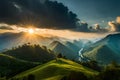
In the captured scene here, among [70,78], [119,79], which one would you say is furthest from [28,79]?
[119,79]

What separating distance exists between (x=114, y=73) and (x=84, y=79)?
86.9 ft

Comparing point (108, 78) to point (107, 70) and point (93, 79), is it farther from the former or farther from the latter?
point (93, 79)

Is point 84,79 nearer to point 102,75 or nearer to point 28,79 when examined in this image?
point 102,75

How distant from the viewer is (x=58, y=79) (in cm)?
18188

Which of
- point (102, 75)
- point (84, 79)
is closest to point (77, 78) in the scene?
point (84, 79)

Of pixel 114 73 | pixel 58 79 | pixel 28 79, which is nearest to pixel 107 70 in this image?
pixel 114 73

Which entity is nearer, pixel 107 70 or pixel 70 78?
pixel 70 78

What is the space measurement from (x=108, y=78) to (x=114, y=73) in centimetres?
513

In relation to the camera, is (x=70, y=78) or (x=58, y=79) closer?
(x=70, y=78)

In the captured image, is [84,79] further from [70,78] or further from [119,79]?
[119,79]

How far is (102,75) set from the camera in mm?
175000

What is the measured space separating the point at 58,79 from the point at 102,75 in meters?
28.6

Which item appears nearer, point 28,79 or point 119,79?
point 119,79

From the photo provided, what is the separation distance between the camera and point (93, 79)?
164m
